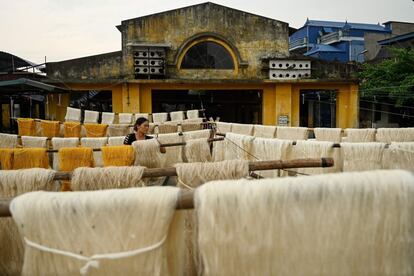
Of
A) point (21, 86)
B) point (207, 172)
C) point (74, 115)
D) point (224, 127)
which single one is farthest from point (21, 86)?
point (207, 172)

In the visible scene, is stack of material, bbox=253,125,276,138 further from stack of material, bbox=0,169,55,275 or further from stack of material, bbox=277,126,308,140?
stack of material, bbox=0,169,55,275

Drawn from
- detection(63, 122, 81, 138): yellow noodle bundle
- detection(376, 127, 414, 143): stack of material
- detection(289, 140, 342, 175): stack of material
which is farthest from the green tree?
detection(63, 122, 81, 138): yellow noodle bundle

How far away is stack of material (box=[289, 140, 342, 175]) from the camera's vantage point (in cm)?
538

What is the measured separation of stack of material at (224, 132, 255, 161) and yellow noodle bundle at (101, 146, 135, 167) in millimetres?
1996

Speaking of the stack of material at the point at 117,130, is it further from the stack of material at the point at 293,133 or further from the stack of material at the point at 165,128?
the stack of material at the point at 293,133

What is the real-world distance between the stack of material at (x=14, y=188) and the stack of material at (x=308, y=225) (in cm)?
170

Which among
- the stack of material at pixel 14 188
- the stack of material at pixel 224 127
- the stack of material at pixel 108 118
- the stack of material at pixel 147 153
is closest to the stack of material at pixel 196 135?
the stack of material at pixel 147 153

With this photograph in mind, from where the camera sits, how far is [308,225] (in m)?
2.04

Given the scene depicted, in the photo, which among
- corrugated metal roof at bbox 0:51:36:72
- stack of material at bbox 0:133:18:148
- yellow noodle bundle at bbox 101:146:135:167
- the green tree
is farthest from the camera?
corrugated metal roof at bbox 0:51:36:72

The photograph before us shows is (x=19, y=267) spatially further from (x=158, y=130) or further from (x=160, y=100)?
(x=160, y=100)

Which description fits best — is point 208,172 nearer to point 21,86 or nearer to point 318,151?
point 318,151

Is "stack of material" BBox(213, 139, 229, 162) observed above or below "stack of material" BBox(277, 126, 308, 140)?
below

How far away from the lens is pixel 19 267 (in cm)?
279

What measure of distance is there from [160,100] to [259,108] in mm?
6236
